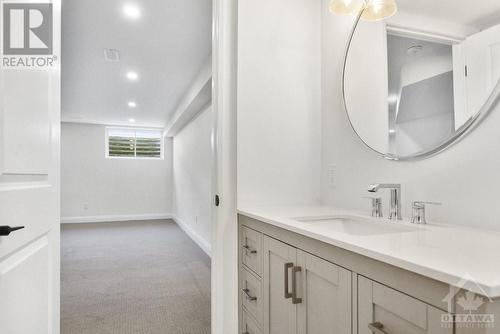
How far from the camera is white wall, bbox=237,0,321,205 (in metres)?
1.71

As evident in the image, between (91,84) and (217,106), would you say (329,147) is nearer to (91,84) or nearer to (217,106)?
(217,106)

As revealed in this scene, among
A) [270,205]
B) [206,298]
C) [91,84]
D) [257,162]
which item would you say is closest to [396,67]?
[257,162]

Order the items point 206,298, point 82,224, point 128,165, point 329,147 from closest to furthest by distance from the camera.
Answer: point 329,147 → point 206,298 → point 82,224 → point 128,165

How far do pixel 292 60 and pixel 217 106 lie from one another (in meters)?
0.56

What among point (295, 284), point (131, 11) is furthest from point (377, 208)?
point (131, 11)

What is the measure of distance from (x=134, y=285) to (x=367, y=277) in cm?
278

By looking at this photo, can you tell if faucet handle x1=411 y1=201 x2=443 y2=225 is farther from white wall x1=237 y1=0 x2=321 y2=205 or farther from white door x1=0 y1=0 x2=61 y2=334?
white door x1=0 y1=0 x2=61 y2=334

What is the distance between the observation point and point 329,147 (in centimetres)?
184

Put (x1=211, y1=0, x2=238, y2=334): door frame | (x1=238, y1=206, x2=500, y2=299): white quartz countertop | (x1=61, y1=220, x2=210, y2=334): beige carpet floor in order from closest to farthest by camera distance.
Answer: (x1=238, y1=206, x2=500, y2=299): white quartz countertop → (x1=211, y1=0, x2=238, y2=334): door frame → (x1=61, y1=220, x2=210, y2=334): beige carpet floor

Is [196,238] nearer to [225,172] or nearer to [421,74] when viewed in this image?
[225,172]

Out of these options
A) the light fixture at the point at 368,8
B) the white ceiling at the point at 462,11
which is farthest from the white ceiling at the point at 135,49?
the white ceiling at the point at 462,11

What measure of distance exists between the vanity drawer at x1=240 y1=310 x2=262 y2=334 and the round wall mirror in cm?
103

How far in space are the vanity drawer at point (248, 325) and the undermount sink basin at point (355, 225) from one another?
57 cm

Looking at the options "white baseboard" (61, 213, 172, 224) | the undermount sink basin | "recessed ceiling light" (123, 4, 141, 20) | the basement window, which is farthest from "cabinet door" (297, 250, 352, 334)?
the basement window
